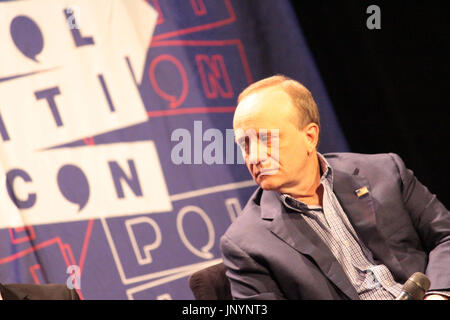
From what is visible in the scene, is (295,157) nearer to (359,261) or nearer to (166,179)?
(359,261)

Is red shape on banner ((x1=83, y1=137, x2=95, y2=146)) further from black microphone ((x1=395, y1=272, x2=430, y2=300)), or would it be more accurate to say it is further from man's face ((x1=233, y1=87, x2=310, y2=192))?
black microphone ((x1=395, y1=272, x2=430, y2=300))

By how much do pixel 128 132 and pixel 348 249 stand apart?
1950 mm

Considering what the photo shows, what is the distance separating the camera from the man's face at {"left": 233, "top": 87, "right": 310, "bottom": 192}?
80.7 inches

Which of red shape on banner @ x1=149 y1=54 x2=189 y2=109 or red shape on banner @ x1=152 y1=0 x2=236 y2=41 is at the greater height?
red shape on banner @ x1=152 y1=0 x2=236 y2=41

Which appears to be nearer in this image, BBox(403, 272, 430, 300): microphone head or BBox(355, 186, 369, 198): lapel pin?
BBox(403, 272, 430, 300): microphone head

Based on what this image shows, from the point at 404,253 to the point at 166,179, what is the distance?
1.90 meters

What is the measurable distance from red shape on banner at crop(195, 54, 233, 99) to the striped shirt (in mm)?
1863

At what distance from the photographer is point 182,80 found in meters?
3.85

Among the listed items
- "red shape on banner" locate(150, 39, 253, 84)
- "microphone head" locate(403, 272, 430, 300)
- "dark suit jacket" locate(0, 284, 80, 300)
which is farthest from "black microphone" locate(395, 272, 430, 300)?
"red shape on banner" locate(150, 39, 253, 84)

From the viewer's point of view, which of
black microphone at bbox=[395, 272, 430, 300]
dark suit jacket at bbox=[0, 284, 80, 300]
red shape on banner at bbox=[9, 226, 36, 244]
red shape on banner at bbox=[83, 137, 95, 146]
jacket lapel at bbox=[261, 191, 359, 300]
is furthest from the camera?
red shape on banner at bbox=[83, 137, 95, 146]
